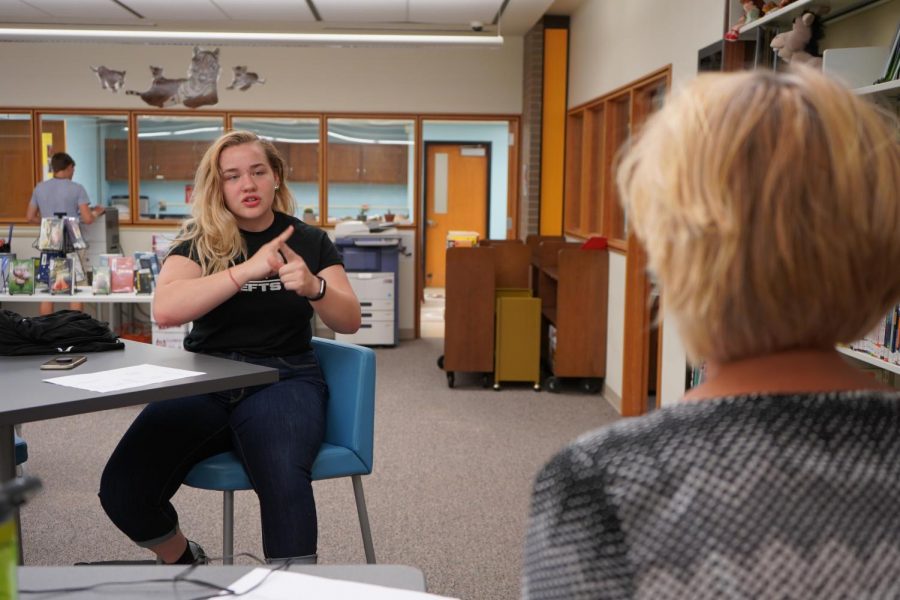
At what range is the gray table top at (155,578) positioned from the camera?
1073mm

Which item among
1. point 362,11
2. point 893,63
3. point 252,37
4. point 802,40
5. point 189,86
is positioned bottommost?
point 893,63

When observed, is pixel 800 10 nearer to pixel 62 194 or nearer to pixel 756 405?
pixel 756 405

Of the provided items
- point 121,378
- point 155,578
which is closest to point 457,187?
point 121,378

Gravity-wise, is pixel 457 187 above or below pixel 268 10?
below

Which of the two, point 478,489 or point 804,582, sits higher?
point 804,582

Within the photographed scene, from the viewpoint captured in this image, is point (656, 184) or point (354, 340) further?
point (354, 340)

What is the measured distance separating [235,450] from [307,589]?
1.32 metres

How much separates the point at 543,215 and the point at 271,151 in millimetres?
5211

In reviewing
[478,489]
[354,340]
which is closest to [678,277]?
[478,489]

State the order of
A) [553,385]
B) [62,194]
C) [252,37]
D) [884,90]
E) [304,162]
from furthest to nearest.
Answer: [304,162] → [62,194] → [252,37] → [553,385] → [884,90]

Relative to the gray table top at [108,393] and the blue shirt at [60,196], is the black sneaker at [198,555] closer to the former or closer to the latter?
the gray table top at [108,393]

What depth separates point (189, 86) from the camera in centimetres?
805

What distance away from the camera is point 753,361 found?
2.47ft

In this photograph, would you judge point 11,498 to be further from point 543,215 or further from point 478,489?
point 543,215
